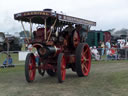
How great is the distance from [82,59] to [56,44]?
4.00 feet

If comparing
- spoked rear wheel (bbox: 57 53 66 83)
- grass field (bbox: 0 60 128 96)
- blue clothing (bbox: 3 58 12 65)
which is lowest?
grass field (bbox: 0 60 128 96)

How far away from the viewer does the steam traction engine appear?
24.7ft

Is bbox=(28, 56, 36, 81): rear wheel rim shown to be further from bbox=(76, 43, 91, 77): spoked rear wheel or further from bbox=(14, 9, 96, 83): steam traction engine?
bbox=(76, 43, 91, 77): spoked rear wheel

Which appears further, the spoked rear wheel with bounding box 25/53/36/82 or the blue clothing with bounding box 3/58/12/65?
the blue clothing with bounding box 3/58/12/65

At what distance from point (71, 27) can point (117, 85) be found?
2961 mm

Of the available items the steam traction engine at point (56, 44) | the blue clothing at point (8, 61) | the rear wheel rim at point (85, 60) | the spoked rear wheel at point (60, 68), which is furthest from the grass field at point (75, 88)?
the blue clothing at point (8, 61)

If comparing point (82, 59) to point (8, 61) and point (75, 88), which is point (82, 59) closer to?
point (75, 88)

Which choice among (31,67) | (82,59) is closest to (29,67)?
(31,67)

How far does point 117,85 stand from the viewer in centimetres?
693

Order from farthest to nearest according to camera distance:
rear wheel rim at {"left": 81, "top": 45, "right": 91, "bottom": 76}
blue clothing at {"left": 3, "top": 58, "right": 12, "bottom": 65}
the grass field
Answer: blue clothing at {"left": 3, "top": 58, "right": 12, "bottom": 65}
rear wheel rim at {"left": 81, "top": 45, "right": 91, "bottom": 76}
the grass field

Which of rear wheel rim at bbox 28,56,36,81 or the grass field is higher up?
rear wheel rim at bbox 28,56,36,81

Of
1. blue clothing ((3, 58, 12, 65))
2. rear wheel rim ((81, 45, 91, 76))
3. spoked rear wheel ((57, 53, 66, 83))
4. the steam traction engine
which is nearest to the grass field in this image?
spoked rear wheel ((57, 53, 66, 83))

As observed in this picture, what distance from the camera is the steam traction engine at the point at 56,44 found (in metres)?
7.52

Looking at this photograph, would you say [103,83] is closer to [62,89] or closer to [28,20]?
[62,89]
